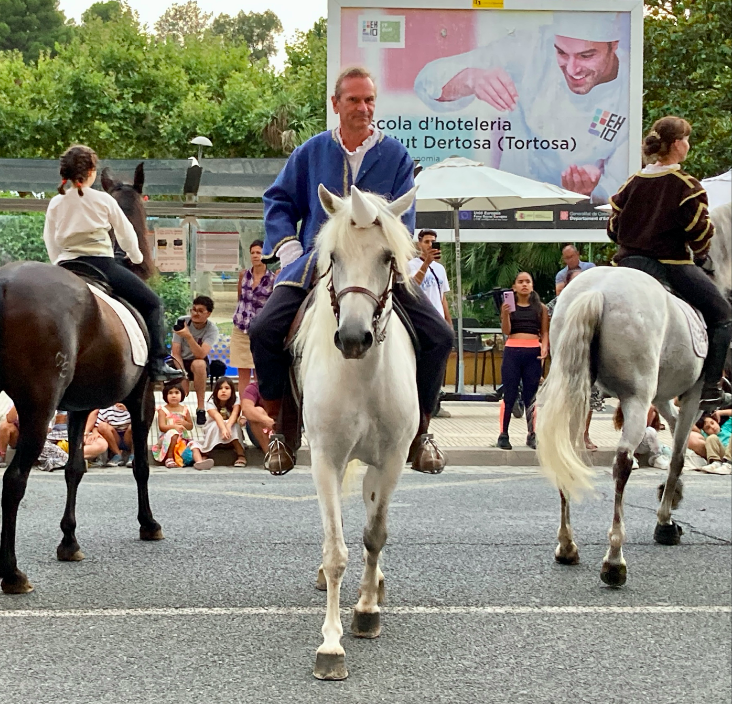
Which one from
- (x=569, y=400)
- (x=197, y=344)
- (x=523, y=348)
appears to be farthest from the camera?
(x=197, y=344)

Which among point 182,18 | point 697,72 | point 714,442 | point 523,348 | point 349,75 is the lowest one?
point 714,442

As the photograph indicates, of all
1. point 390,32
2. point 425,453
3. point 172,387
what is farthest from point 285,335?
point 390,32

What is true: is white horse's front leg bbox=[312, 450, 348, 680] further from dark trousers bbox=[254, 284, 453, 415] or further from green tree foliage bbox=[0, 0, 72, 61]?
green tree foliage bbox=[0, 0, 72, 61]

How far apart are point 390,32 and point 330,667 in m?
15.1

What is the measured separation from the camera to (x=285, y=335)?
5562 mm

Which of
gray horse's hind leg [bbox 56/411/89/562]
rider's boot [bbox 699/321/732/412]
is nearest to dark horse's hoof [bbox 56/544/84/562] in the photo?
gray horse's hind leg [bbox 56/411/89/562]

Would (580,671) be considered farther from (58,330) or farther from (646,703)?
(58,330)

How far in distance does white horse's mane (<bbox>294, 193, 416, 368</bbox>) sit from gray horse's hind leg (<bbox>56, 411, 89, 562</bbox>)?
2.66 metres

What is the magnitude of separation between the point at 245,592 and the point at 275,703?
1699 mm

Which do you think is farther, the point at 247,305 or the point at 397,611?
the point at 247,305

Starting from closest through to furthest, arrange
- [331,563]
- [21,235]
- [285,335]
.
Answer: [331,563] < [285,335] < [21,235]

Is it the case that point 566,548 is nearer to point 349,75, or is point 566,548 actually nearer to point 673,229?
point 673,229

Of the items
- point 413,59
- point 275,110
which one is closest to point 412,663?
point 413,59

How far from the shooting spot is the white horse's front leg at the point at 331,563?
4598 mm
